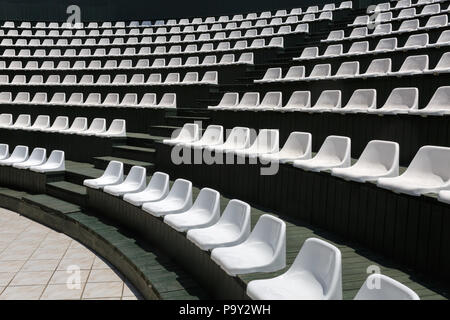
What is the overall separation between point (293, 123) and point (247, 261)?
2711 millimetres

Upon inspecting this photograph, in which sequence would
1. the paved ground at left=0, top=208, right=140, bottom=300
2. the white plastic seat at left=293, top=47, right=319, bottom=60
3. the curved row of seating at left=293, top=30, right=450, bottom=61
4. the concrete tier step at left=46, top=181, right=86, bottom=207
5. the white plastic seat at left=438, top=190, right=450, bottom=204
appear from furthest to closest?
1. the white plastic seat at left=293, top=47, right=319, bottom=60
2. the concrete tier step at left=46, top=181, right=86, bottom=207
3. the curved row of seating at left=293, top=30, right=450, bottom=61
4. the paved ground at left=0, top=208, right=140, bottom=300
5. the white plastic seat at left=438, top=190, right=450, bottom=204

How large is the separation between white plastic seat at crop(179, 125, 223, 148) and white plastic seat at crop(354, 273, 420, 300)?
352cm

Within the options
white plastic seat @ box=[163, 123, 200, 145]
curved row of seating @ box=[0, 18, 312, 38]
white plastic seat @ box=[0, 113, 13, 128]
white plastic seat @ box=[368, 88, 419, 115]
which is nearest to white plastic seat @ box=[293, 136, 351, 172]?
white plastic seat @ box=[368, 88, 419, 115]

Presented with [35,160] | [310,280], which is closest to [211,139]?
[35,160]

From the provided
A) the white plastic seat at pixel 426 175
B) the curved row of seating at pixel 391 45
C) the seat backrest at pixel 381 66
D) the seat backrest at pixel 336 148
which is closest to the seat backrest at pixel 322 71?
the curved row of seating at pixel 391 45

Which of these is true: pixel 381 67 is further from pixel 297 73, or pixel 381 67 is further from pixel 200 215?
pixel 200 215

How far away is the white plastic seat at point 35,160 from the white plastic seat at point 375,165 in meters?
4.89

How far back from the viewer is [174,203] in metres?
4.09

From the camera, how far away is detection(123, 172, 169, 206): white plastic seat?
14.3 feet

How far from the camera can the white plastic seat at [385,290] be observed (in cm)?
171

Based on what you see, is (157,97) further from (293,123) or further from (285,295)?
(285,295)

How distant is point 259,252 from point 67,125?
588cm

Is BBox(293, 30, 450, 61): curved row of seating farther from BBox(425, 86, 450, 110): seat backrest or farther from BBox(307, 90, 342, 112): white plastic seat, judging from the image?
BBox(425, 86, 450, 110): seat backrest

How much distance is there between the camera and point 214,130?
17.9ft
